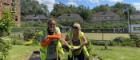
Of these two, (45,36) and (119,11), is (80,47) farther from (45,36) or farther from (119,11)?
(119,11)

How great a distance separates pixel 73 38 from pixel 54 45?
92 centimetres

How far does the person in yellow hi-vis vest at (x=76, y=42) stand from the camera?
25.8 ft

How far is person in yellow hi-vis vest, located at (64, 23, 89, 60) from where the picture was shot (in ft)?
25.8

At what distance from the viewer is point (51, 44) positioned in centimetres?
725

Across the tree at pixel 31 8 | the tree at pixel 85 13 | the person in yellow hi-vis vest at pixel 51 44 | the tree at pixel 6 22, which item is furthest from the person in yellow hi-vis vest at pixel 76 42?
the tree at pixel 31 8

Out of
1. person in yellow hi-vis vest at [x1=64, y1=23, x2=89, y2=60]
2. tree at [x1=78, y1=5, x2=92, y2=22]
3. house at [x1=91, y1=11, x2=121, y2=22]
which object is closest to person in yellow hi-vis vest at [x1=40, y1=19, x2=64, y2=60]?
person in yellow hi-vis vest at [x1=64, y1=23, x2=89, y2=60]

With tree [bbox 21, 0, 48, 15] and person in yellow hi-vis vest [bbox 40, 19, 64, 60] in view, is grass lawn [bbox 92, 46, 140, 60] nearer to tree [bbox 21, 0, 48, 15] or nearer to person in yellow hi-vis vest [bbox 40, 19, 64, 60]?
person in yellow hi-vis vest [bbox 40, 19, 64, 60]

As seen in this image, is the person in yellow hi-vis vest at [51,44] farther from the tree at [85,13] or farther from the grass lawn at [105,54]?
the tree at [85,13]

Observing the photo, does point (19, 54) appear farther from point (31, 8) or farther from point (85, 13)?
point (31, 8)

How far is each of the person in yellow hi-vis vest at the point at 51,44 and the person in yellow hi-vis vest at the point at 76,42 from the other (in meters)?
0.54

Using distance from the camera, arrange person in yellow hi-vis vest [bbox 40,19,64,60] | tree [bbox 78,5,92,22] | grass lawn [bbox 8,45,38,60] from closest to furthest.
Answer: person in yellow hi-vis vest [bbox 40,19,64,60]
grass lawn [bbox 8,45,38,60]
tree [bbox 78,5,92,22]

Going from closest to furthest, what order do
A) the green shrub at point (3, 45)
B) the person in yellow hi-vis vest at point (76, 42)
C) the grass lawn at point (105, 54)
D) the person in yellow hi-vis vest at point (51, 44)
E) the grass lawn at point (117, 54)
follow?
the person in yellow hi-vis vest at point (51, 44) → the person in yellow hi-vis vest at point (76, 42) → the green shrub at point (3, 45) → the grass lawn at point (105, 54) → the grass lawn at point (117, 54)

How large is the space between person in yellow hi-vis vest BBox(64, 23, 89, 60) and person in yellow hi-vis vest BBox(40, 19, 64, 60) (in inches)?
21.3

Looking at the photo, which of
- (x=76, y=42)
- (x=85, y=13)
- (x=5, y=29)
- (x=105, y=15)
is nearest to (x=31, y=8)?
(x=105, y=15)
